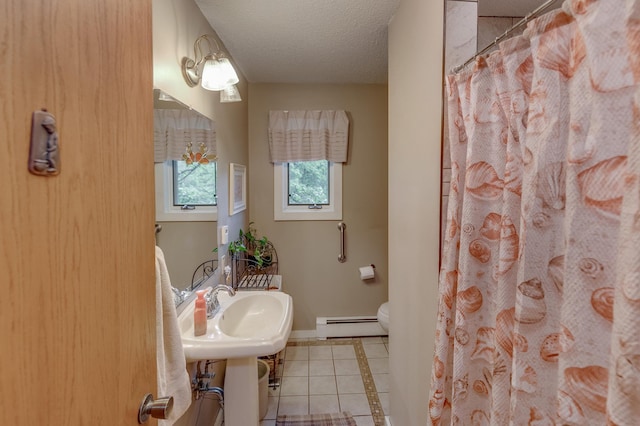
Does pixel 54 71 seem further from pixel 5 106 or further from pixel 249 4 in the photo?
pixel 249 4

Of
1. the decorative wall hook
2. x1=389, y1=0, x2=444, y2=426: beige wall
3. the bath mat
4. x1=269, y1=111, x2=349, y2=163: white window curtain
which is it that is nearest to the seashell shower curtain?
x1=389, y1=0, x2=444, y2=426: beige wall

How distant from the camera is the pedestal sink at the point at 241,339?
136 centimetres

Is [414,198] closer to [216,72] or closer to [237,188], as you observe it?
[216,72]

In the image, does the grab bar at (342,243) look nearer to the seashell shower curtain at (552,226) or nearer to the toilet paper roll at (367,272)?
the toilet paper roll at (367,272)

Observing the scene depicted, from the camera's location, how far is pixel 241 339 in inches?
55.3

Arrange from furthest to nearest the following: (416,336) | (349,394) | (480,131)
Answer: (349,394)
(416,336)
(480,131)

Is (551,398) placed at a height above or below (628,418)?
below

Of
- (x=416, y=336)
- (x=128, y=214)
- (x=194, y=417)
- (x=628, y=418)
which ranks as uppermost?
(x=128, y=214)

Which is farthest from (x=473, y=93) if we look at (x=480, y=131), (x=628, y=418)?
(x=628, y=418)

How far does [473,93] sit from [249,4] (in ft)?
4.58

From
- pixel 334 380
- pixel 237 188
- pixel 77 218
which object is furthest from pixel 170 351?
pixel 334 380

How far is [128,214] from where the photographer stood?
0.70 metres

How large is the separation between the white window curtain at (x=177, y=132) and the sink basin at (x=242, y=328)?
737 mm

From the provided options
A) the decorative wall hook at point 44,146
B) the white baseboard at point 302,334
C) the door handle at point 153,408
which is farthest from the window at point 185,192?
the white baseboard at point 302,334
